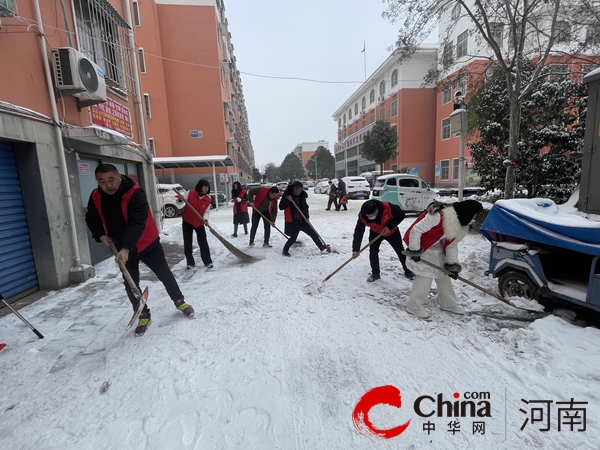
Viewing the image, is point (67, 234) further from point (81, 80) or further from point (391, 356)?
point (391, 356)

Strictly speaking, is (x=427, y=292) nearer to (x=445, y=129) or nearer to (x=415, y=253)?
(x=415, y=253)

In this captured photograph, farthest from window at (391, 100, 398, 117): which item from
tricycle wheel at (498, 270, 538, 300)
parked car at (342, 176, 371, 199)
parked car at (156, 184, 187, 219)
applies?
tricycle wheel at (498, 270, 538, 300)

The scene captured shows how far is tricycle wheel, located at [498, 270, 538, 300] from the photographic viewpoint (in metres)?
3.32

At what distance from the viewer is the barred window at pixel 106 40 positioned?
218 inches

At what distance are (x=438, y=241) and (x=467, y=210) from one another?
431mm

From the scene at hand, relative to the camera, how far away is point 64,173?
171 inches

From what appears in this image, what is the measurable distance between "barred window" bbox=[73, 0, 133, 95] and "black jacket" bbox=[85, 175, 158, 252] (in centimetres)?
389

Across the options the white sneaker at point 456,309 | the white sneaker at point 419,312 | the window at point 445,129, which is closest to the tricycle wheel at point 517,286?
the white sneaker at point 456,309

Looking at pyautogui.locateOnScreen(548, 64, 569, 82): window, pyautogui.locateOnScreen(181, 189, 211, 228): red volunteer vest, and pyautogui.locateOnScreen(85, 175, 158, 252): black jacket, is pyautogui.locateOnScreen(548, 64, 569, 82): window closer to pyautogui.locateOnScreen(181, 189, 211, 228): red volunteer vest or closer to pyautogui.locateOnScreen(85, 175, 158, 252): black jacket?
pyautogui.locateOnScreen(181, 189, 211, 228): red volunteer vest

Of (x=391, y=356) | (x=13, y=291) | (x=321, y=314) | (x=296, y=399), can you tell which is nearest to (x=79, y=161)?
(x=13, y=291)

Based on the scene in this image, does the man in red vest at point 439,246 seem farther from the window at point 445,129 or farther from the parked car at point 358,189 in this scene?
the window at point 445,129

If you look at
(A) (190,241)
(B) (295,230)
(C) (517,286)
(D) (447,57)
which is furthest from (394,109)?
(C) (517,286)

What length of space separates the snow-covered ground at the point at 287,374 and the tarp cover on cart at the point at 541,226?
764 mm

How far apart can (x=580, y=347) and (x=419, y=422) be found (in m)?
1.66
